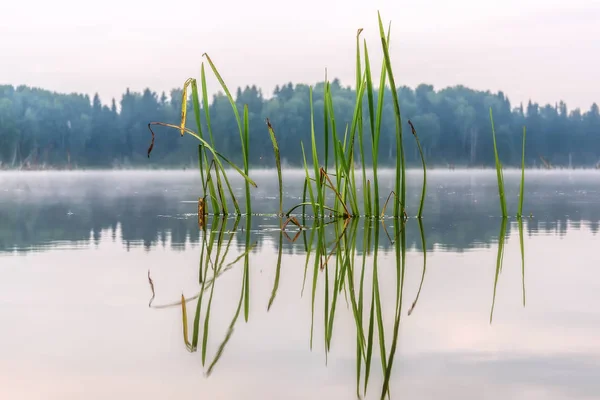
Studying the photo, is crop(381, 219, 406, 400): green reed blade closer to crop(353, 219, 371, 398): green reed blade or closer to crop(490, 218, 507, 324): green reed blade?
crop(353, 219, 371, 398): green reed blade

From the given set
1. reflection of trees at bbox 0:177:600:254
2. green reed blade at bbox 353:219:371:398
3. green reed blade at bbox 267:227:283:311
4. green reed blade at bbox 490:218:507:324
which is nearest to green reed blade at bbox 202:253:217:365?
green reed blade at bbox 267:227:283:311

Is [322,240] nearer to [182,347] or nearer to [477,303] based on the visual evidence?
[477,303]

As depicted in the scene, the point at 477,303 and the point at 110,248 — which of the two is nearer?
the point at 477,303

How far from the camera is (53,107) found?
10188 centimetres

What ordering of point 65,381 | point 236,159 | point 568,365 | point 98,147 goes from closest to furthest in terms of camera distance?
1. point 65,381
2. point 568,365
3. point 236,159
4. point 98,147

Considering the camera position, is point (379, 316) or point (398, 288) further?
point (398, 288)

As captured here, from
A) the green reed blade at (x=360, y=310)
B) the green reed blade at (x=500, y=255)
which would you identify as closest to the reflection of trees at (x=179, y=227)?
the green reed blade at (x=500, y=255)

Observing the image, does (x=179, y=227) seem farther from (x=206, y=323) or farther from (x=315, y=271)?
(x=206, y=323)

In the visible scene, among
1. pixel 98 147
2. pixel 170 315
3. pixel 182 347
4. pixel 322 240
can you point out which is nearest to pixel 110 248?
pixel 322 240

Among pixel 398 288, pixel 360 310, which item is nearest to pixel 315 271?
pixel 398 288

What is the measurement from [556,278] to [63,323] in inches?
98.5

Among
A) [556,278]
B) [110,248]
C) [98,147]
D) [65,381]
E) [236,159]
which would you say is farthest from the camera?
[98,147]

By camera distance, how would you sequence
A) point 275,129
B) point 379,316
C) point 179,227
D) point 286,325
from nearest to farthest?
1. point 286,325
2. point 379,316
3. point 179,227
4. point 275,129

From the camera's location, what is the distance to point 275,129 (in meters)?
96.1
